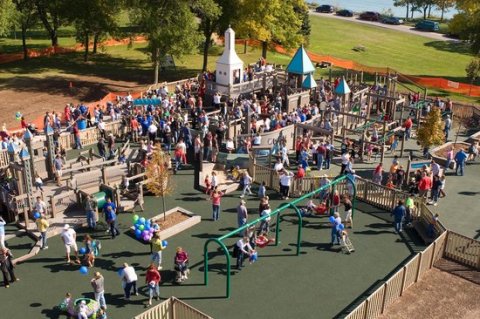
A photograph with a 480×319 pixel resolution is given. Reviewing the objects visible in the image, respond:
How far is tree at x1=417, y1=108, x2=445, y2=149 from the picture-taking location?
26266 mm

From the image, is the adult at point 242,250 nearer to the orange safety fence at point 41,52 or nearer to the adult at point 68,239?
the adult at point 68,239

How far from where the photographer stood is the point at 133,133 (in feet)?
96.5

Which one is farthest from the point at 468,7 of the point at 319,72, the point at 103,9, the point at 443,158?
the point at 103,9

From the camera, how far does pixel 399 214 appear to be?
20.1m

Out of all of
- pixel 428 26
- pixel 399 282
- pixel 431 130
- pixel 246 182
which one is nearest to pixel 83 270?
pixel 246 182

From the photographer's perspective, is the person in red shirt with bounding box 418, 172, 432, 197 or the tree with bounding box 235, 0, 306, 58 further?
the tree with bounding box 235, 0, 306, 58

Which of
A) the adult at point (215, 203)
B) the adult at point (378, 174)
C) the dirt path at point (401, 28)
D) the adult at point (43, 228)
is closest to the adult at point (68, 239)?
the adult at point (43, 228)

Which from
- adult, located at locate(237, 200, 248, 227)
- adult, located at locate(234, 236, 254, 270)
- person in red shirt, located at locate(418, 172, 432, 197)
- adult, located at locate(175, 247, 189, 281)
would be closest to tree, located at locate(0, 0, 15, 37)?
adult, located at locate(237, 200, 248, 227)

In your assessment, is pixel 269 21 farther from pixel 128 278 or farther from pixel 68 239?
pixel 128 278

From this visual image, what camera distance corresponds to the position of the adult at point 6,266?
16.3 meters

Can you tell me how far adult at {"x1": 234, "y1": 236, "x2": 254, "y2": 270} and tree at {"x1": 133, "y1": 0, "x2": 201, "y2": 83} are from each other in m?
25.8

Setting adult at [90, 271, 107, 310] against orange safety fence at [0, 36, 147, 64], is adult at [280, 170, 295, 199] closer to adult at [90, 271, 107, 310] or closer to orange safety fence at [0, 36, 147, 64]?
adult at [90, 271, 107, 310]

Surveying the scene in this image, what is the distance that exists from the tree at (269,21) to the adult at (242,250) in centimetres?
3133

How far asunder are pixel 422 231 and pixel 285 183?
5.91 metres
